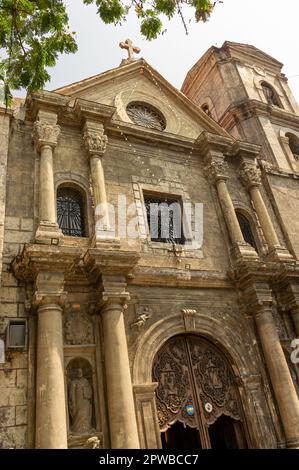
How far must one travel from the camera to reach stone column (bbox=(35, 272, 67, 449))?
5.70 m

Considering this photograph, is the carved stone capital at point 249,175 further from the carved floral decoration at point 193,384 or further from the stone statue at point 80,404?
the stone statue at point 80,404

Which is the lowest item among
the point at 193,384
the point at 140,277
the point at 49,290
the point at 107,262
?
the point at 193,384

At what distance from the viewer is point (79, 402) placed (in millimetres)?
6500

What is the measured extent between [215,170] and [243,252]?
8.41 feet

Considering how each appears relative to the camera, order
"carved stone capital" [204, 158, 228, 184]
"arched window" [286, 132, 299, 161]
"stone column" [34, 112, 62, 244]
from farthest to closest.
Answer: "arched window" [286, 132, 299, 161]
"carved stone capital" [204, 158, 228, 184]
"stone column" [34, 112, 62, 244]

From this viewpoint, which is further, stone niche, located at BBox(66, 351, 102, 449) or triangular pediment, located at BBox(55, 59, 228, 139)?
triangular pediment, located at BBox(55, 59, 228, 139)

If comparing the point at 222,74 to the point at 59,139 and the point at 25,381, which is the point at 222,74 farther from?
the point at 25,381

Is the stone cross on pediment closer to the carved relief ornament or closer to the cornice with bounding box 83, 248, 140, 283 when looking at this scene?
the cornice with bounding box 83, 248, 140, 283

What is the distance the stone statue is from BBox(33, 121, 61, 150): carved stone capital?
15.5ft

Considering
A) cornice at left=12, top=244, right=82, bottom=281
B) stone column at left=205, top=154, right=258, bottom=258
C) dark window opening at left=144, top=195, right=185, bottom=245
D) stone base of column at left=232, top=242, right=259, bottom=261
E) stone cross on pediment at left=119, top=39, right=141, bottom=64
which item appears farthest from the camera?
stone cross on pediment at left=119, top=39, right=141, bottom=64

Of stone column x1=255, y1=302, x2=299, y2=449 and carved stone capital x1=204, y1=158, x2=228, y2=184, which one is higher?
carved stone capital x1=204, y1=158, x2=228, y2=184

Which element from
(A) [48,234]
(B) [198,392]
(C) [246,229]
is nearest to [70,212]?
(A) [48,234]

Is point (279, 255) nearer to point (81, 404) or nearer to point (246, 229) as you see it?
point (246, 229)

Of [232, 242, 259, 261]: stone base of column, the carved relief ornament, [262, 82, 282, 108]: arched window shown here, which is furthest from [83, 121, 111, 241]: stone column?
[262, 82, 282, 108]: arched window
